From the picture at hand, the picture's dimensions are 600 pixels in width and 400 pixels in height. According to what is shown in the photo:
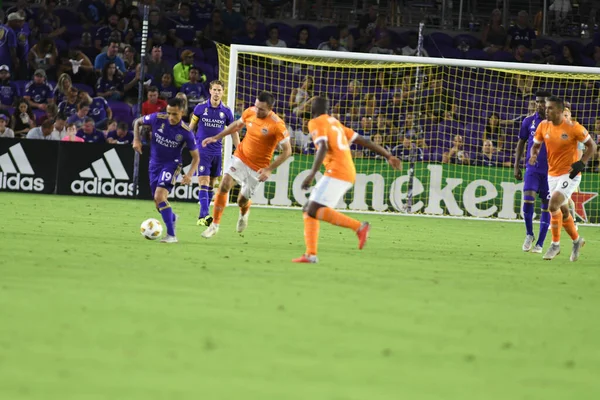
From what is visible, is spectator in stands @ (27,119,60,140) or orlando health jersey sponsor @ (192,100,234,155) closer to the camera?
orlando health jersey sponsor @ (192,100,234,155)

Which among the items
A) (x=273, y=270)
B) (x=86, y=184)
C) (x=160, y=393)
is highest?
(x=160, y=393)

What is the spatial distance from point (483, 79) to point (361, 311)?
16.6 metres

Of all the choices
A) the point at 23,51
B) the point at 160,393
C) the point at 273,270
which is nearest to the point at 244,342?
the point at 160,393

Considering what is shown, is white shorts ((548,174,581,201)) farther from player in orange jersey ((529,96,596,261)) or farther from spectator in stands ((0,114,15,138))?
spectator in stands ((0,114,15,138))

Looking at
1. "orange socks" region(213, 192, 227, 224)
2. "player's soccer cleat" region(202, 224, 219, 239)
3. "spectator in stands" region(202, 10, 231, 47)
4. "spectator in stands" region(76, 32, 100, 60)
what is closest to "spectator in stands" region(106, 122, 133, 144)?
"spectator in stands" region(76, 32, 100, 60)

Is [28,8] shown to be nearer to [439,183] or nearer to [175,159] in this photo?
[439,183]

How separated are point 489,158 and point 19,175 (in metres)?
9.68

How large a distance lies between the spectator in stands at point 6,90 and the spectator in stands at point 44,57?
36.1 inches

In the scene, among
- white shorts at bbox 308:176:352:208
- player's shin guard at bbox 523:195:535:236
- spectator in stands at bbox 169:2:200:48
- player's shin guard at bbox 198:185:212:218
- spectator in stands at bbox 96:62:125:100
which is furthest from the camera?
spectator in stands at bbox 169:2:200:48

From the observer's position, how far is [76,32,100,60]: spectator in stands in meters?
24.3

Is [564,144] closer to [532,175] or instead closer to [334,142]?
[532,175]

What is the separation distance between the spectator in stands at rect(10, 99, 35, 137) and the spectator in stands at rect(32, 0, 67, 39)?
2879 millimetres

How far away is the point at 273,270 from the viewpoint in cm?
996

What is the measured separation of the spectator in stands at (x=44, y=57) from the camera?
23859 mm
